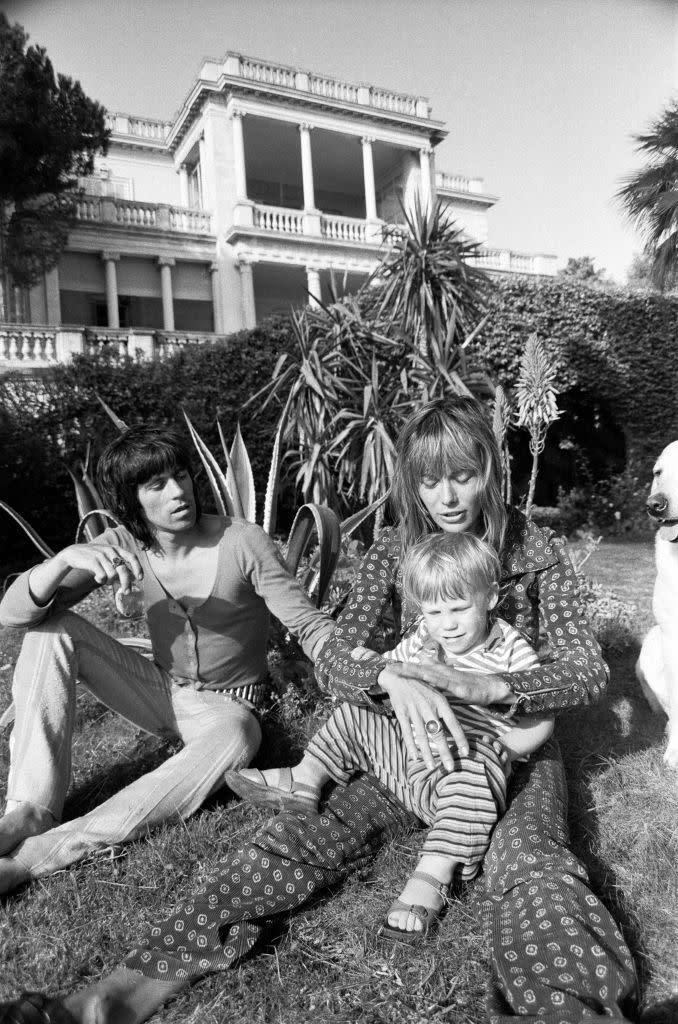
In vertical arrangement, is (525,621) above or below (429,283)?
below

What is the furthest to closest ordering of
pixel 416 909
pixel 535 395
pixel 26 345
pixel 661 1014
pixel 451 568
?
pixel 26 345, pixel 535 395, pixel 451 568, pixel 416 909, pixel 661 1014

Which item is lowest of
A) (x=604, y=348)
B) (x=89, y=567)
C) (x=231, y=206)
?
(x=89, y=567)

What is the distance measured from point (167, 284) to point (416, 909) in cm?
2207

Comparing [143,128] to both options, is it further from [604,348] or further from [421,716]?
[421,716]

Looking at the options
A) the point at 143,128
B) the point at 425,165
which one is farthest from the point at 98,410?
the point at 143,128

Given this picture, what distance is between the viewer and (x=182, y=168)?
24.3m

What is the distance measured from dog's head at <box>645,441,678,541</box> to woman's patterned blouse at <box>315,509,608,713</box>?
1.53 feet

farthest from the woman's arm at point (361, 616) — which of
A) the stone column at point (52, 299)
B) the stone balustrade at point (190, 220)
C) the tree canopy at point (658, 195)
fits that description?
the stone balustrade at point (190, 220)

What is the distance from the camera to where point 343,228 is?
73.1 feet

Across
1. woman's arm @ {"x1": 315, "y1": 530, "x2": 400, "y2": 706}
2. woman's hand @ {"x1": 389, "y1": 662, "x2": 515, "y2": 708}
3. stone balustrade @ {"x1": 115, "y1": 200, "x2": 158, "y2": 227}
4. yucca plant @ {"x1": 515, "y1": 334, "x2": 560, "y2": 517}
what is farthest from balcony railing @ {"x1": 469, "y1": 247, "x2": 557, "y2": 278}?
woman's hand @ {"x1": 389, "y1": 662, "x2": 515, "y2": 708}

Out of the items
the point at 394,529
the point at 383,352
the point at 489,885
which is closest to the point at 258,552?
the point at 394,529

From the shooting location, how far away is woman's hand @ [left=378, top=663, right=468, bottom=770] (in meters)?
1.77

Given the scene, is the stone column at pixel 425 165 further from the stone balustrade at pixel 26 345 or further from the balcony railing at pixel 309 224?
the stone balustrade at pixel 26 345

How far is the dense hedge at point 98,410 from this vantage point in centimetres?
803
